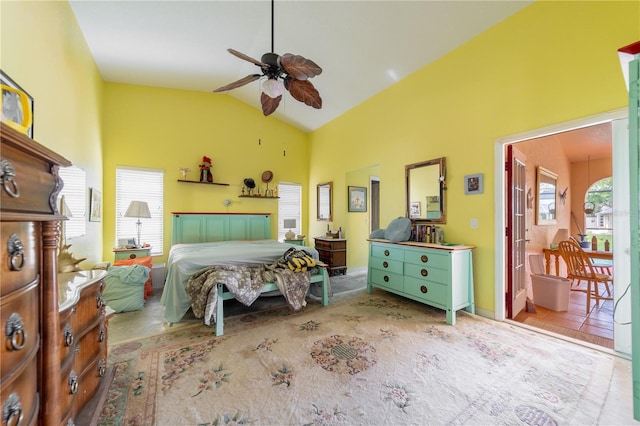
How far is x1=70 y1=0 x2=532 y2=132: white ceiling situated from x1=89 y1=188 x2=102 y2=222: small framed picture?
79.6 inches

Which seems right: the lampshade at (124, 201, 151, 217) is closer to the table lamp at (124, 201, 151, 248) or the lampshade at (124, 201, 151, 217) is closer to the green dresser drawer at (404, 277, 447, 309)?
the table lamp at (124, 201, 151, 248)

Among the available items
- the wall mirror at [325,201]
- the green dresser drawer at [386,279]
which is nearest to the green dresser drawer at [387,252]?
the green dresser drawer at [386,279]

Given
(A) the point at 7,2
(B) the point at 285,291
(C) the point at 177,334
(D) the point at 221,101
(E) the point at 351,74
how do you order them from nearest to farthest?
(A) the point at 7,2 → (C) the point at 177,334 → (B) the point at 285,291 → (E) the point at 351,74 → (D) the point at 221,101

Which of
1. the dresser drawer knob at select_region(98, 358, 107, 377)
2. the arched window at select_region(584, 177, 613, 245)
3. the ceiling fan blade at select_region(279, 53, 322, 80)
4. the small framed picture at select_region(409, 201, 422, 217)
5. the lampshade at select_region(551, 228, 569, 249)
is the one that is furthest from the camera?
the arched window at select_region(584, 177, 613, 245)

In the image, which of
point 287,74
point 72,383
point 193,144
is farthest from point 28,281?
point 193,144

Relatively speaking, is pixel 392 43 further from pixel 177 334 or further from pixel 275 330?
pixel 177 334

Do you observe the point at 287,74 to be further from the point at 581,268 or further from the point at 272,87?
the point at 581,268

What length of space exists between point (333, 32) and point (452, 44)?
1.51 m

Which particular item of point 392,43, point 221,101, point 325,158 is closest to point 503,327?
point 392,43

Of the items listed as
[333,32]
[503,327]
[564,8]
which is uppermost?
[333,32]

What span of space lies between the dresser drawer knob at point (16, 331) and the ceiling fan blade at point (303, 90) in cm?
235

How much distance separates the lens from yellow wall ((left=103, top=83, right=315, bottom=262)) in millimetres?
4547

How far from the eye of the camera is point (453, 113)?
333 cm

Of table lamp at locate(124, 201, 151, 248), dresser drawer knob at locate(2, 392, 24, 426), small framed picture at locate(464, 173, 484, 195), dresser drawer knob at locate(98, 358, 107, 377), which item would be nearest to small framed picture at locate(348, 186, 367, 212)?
small framed picture at locate(464, 173, 484, 195)
